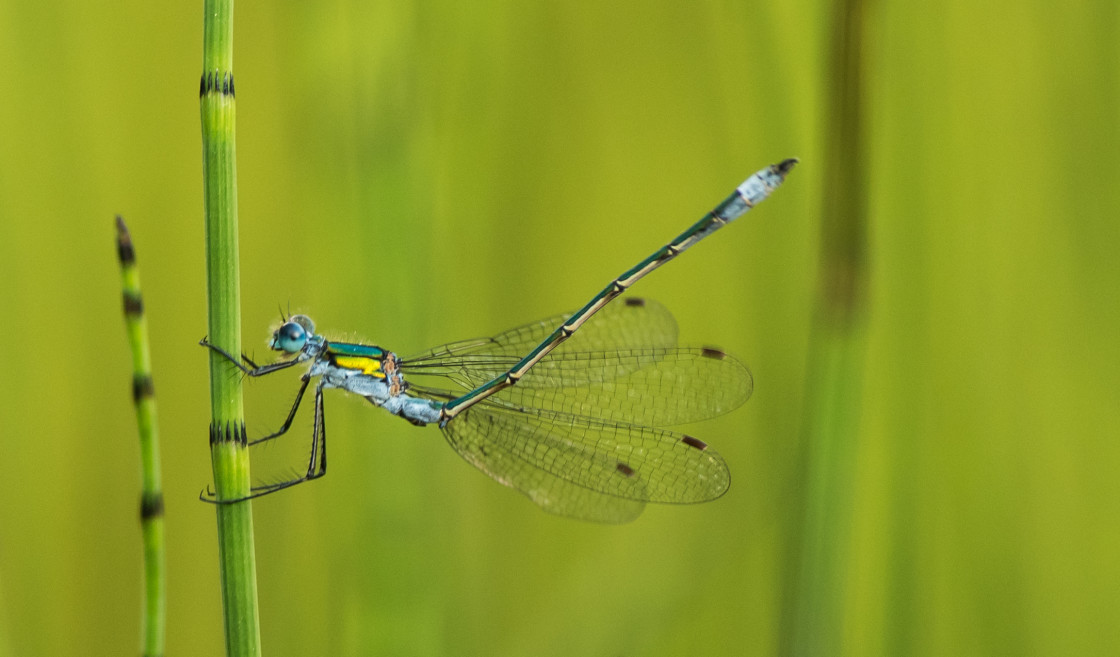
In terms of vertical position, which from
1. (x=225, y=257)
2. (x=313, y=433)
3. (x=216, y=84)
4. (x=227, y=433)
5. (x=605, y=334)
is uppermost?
(x=216, y=84)

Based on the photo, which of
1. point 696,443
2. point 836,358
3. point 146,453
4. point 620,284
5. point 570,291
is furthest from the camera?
point 570,291

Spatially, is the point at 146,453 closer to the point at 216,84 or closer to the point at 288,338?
the point at 216,84

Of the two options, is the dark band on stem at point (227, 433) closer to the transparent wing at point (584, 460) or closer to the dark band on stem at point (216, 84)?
the dark band on stem at point (216, 84)

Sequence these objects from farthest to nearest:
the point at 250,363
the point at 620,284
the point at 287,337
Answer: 1. the point at 620,284
2. the point at 287,337
3. the point at 250,363

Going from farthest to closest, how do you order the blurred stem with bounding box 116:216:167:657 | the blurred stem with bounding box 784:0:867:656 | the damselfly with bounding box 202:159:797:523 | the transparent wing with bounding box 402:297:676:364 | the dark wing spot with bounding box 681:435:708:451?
1. the transparent wing with bounding box 402:297:676:364
2. the dark wing spot with bounding box 681:435:708:451
3. the damselfly with bounding box 202:159:797:523
4. the blurred stem with bounding box 784:0:867:656
5. the blurred stem with bounding box 116:216:167:657

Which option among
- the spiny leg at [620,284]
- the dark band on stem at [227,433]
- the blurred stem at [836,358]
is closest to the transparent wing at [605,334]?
the spiny leg at [620,284]

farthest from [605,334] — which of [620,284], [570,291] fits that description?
[570,291]

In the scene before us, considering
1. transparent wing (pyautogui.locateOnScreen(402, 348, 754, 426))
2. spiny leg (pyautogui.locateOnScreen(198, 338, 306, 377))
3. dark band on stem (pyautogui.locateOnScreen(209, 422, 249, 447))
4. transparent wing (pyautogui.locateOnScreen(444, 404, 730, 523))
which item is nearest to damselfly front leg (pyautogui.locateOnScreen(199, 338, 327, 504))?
spiny leg (pyautogui.locateOnScreen(198, 338, 306, 377))

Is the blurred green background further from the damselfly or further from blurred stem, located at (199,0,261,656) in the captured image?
blurred stem, located at (199,0,261,656)
